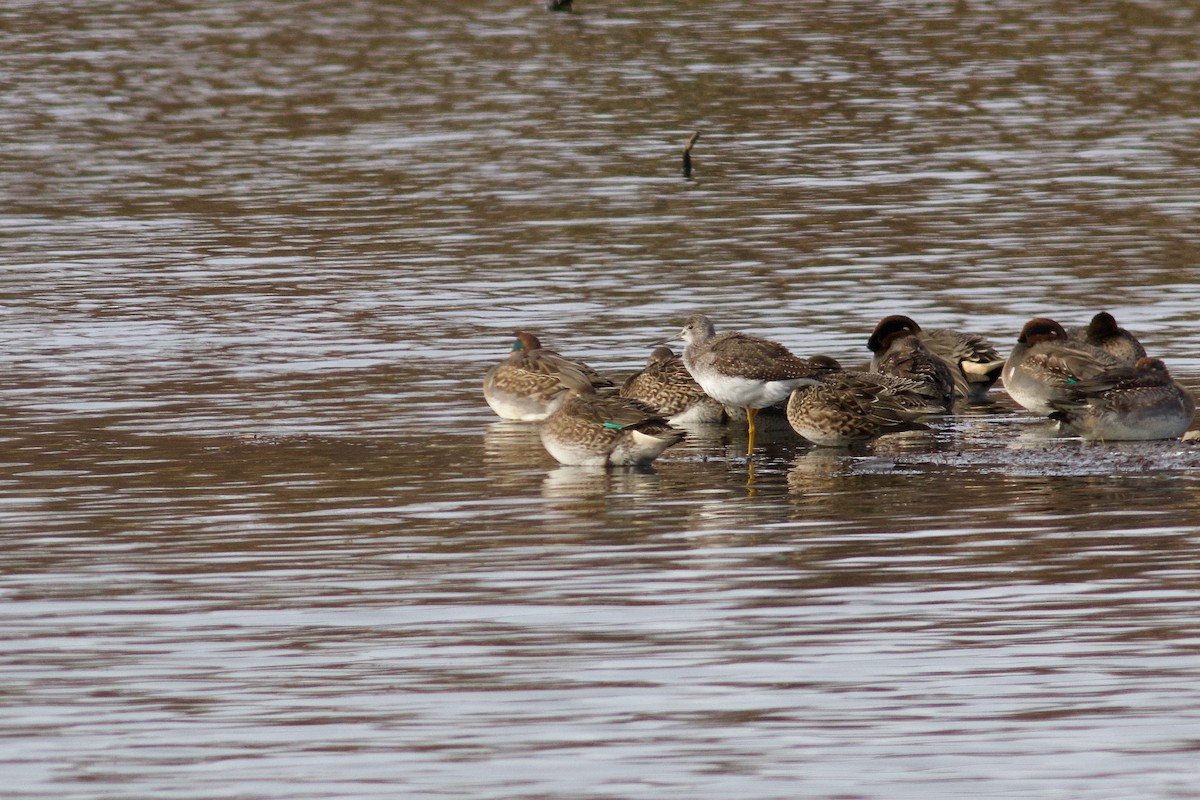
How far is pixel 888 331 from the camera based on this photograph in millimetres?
18953

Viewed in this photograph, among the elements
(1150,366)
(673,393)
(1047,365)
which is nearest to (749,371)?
(673,393)

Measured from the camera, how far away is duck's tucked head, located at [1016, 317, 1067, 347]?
17.8 metres

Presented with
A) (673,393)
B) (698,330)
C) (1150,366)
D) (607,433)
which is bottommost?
(673,393)

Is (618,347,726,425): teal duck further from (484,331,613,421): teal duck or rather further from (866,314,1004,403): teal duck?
(866,314,1004,403): teal duck

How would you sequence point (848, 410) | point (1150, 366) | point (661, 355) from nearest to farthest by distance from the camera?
point (1150, 366) → point (848, 410) → point (661, 355)

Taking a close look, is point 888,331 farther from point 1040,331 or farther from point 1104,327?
point 1104,327

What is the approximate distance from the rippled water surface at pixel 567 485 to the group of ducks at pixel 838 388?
28cm

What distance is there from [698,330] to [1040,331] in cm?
284

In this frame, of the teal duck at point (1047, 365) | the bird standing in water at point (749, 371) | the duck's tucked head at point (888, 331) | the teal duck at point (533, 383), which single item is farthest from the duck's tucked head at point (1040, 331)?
the teal duck at point (533, 383)

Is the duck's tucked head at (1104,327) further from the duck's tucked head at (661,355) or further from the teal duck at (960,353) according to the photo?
the duck's tucked head at (661,355)

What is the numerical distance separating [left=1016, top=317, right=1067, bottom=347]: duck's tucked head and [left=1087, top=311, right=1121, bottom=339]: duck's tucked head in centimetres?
86

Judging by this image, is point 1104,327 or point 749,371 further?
point 1104,327

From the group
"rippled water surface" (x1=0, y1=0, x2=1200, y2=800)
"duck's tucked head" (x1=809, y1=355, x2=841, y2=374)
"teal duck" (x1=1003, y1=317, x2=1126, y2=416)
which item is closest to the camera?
"rippled water surface" (x1=0, y1=0, x2=1200, y2=800)

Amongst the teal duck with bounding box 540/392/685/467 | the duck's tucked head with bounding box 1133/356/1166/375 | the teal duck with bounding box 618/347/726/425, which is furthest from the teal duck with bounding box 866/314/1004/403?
the teal duck with bounding box 540/392/685/467
